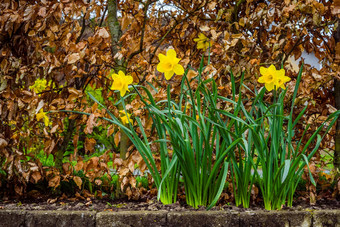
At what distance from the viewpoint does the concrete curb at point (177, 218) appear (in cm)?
170

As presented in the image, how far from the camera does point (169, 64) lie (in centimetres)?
175

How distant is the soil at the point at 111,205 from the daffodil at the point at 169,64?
71cm

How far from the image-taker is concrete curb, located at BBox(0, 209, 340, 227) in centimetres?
170

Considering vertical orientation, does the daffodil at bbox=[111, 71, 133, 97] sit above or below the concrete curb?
above

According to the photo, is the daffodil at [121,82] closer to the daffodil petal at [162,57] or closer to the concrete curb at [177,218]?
the daffodil petal at [162,57]

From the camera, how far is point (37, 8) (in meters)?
1.89

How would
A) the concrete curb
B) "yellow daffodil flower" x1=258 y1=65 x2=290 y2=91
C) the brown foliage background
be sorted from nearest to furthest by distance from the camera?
1. the concrete curb
2. "yellow daffodil flower" x1=258 y1=65 x2=290 y2=91
3. the brown foliage background

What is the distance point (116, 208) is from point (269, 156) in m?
0.87

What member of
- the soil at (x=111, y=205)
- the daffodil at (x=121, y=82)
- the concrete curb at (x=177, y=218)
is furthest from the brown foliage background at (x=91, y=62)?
the concrete curb at (x=177, y=218)

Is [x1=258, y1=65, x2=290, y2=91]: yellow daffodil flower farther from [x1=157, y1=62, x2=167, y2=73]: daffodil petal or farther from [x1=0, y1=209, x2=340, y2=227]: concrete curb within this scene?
[x1=0, y1=209, x2=340, y2=227]: concrete curb

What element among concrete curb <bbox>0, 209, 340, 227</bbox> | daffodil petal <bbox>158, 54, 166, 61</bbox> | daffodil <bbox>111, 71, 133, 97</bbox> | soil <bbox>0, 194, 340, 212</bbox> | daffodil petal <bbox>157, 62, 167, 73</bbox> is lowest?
concrete curb <bbox>0, 209, 340, 227</bbox>

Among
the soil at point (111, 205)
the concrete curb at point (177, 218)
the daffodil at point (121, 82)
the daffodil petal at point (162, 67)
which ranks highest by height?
the daffodil petal at point (162, 67)

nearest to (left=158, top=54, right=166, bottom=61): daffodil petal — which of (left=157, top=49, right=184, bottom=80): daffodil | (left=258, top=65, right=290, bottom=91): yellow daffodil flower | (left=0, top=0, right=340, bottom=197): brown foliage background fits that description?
(left=157, top=49, right=184, bottom=80): daffodil

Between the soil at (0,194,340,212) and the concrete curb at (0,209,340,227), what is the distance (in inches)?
4.8
